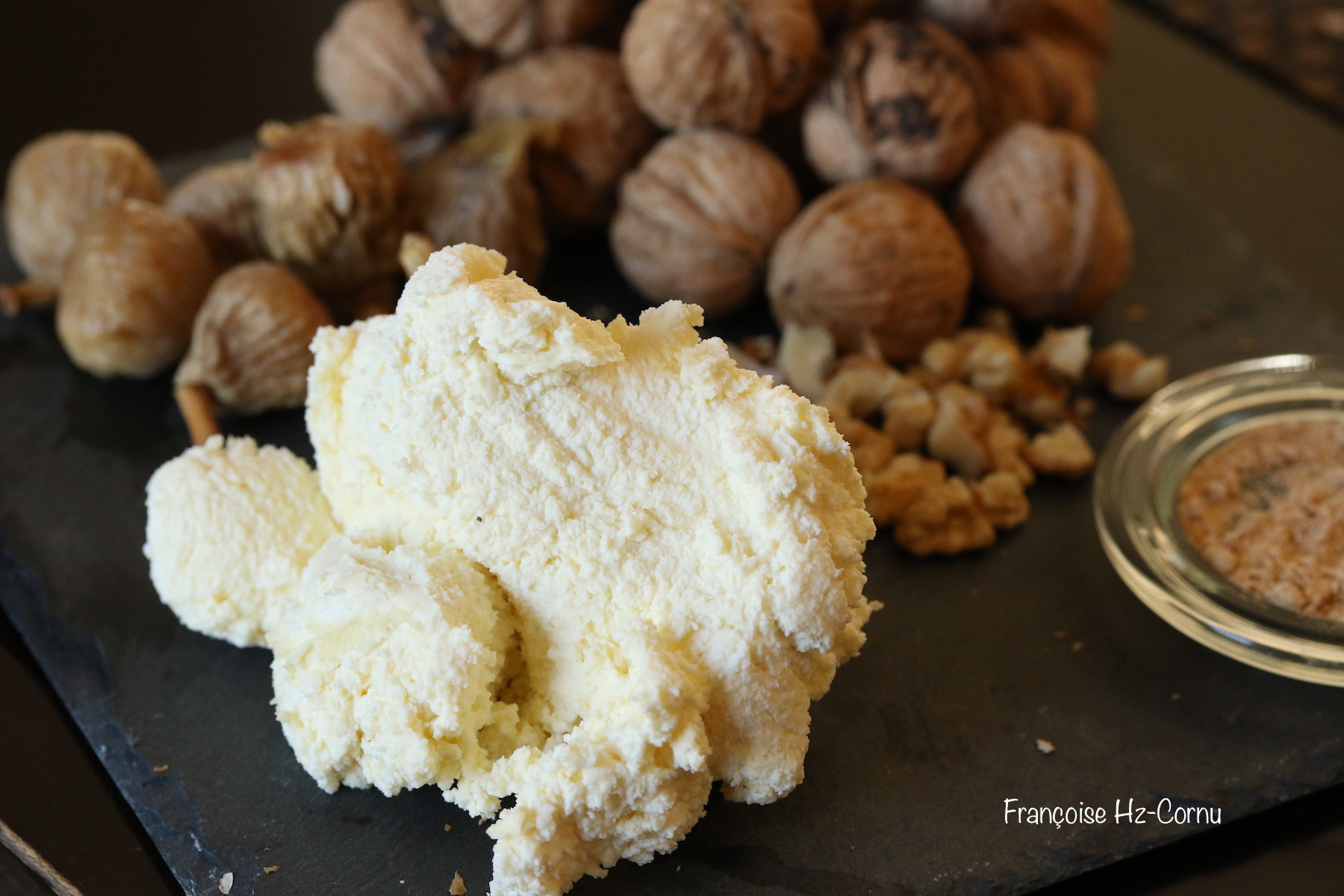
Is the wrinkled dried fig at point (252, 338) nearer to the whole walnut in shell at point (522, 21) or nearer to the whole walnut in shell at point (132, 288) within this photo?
the whole walnut in shell at point (132, 288)

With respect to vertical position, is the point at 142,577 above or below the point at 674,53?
below

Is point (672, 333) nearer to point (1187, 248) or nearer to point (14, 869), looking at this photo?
point (14, 869)

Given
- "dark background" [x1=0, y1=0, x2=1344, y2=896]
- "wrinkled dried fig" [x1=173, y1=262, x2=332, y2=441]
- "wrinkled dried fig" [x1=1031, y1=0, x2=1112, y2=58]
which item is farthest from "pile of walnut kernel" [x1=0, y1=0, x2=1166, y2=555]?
"dark background" [x1=0, y1=0, x2=1344, y2=896]

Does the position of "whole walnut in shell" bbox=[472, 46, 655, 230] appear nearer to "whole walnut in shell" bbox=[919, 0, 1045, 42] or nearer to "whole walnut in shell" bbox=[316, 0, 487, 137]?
"whole walnut in shell" bbox=[316, 0, 487, 137]

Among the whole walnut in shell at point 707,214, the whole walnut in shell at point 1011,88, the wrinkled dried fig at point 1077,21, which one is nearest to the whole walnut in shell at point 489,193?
the whole walnut in shell at point 707,214

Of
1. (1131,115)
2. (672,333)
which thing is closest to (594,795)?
(672,333)

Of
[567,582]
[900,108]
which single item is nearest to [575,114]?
[900,108]
